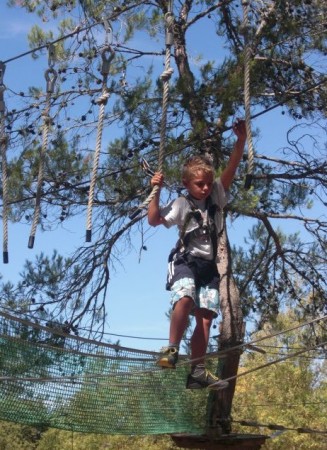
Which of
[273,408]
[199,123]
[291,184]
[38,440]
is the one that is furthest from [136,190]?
[38,440]

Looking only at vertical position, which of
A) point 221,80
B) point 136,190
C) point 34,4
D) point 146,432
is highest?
point 34,4

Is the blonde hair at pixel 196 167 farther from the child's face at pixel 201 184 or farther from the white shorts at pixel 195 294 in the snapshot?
the white shorts at pixel 195 294

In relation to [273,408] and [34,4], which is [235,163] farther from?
[273,408]

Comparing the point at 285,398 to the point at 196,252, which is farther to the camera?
the point at 285,398

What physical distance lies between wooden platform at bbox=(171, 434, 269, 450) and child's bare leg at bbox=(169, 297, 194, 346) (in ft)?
4.43

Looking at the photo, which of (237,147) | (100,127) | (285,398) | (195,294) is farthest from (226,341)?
(285,398)

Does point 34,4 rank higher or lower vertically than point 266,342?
higher

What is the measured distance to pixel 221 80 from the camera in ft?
16.0

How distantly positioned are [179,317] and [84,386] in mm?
766

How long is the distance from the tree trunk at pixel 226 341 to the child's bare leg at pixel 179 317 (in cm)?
128

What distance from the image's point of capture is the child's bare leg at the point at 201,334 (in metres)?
3.31

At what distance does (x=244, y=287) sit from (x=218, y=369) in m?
1.13

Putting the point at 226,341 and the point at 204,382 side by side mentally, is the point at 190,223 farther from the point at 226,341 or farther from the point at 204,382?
the point at 226,341

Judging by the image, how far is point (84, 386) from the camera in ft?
12.4
